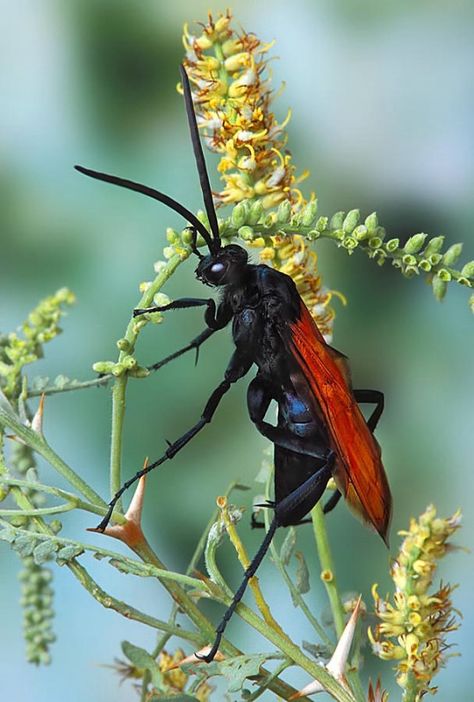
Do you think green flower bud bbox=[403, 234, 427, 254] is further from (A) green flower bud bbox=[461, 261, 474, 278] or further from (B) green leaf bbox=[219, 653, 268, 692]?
(B) green leaf bbox=[219, 653, 268, 692]

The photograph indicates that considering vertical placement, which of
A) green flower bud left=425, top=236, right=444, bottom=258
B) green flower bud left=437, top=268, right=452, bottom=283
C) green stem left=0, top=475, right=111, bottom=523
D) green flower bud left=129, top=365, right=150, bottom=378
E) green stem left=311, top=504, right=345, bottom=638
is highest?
green flower bud left=425, top=236, right=444, bottom=258

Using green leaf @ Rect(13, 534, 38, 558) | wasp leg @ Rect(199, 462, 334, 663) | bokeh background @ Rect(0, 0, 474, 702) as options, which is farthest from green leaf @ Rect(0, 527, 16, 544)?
bokeh background @ Rect(0, 0, 474, 702)

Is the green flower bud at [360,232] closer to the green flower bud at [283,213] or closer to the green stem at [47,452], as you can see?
the green flower bud at [283,213]

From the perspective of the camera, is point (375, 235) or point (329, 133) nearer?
point (375, 235)

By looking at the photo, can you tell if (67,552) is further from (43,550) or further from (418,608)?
(418,608)

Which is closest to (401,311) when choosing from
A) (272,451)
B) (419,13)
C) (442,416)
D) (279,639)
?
(442,416)

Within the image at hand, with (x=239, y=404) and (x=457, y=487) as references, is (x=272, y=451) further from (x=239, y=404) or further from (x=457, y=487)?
(x=457, y=487)
